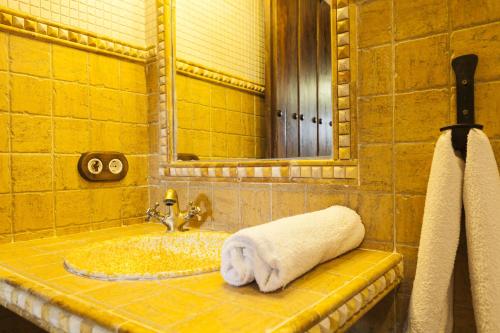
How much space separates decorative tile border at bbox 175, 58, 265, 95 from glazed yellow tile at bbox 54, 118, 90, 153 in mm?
350

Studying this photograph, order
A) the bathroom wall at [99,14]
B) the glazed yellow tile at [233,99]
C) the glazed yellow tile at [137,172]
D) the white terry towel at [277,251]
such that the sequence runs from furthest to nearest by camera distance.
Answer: the glazed yellow tile at [137,172], the glazed yellow tile at [233,99], the bathroom wall at [99,14], the white terry towel at [277,251]

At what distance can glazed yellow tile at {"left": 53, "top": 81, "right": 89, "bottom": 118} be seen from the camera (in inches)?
40.6

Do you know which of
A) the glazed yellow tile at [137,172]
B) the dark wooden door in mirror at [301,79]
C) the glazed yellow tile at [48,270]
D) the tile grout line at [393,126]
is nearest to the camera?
the glazed yellow tile at [48,270]

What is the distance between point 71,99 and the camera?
106 centimetres

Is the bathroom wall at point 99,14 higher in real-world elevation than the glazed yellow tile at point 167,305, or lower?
higher

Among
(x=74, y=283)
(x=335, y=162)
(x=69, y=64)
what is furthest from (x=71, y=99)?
(x=335, y=162)

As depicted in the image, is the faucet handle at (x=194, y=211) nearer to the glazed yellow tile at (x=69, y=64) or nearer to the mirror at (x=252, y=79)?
the mirror at (x=252, y=79)

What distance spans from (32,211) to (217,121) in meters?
0.58

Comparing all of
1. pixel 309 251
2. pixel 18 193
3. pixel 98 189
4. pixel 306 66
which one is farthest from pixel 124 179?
pixel 309 251

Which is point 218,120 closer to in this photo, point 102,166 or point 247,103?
point 247,103

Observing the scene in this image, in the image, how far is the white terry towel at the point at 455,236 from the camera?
0.58 metres

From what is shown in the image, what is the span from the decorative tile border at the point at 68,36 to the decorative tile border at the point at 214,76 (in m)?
0.12

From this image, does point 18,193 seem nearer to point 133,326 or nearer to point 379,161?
point 133,326

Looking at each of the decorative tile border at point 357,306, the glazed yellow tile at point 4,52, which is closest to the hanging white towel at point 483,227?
the decorative tile border at point 357,306
